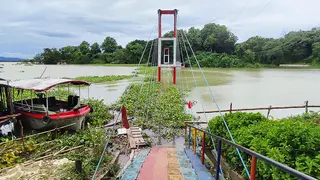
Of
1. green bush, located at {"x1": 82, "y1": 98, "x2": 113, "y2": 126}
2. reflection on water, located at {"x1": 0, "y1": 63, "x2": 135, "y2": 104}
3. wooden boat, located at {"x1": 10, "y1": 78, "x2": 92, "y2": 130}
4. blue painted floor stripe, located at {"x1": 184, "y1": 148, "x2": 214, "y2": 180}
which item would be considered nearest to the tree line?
reflection on water, located at {"x1": 0, "y1": 63, "x2": 135, "y2": 104}

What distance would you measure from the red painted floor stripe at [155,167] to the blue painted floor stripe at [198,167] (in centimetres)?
46

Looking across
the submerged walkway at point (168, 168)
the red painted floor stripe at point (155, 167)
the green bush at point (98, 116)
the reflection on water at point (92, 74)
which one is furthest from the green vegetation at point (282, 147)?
the reflection on water at point (92, 74)

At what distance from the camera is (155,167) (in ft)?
12.5

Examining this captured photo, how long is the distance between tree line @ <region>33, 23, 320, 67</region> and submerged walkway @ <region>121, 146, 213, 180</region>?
4539 centimetres

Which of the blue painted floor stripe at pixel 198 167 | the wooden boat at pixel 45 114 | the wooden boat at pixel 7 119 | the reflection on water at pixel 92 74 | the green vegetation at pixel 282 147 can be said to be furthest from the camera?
the reflection on water at pixel 92 74

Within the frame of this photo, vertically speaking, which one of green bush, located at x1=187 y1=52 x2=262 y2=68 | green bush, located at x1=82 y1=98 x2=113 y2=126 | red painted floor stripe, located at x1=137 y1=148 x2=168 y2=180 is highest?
green bush, located at x1=187 y1=52 x2=262 y2=68

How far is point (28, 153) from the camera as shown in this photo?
18.6 feet

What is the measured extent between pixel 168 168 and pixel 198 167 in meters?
0.48

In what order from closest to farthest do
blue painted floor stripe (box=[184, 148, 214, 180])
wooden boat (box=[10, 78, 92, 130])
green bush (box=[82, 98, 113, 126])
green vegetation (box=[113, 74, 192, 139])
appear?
blue painted floor stripe (box=[184, 148, 214, 180]), wooden boat (box=[10, 78, 92, 130]), green vegetation (box=[113, 74, 192, 139]), green bush (box=[82, 98, 113, 126])

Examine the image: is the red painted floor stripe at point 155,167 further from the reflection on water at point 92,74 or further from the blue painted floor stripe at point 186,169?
the reflection on water at point 92,74

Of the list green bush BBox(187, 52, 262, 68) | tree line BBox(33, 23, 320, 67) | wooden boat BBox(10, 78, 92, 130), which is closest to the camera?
wooden boat BBox(10, 78, 92, 130)

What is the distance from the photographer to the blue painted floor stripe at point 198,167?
3.30m

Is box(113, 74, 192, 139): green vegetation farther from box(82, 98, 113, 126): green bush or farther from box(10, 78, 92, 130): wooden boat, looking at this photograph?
box(10, 78, 92, 130): wooden boat

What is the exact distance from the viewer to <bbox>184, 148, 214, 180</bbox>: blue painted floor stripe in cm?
330
